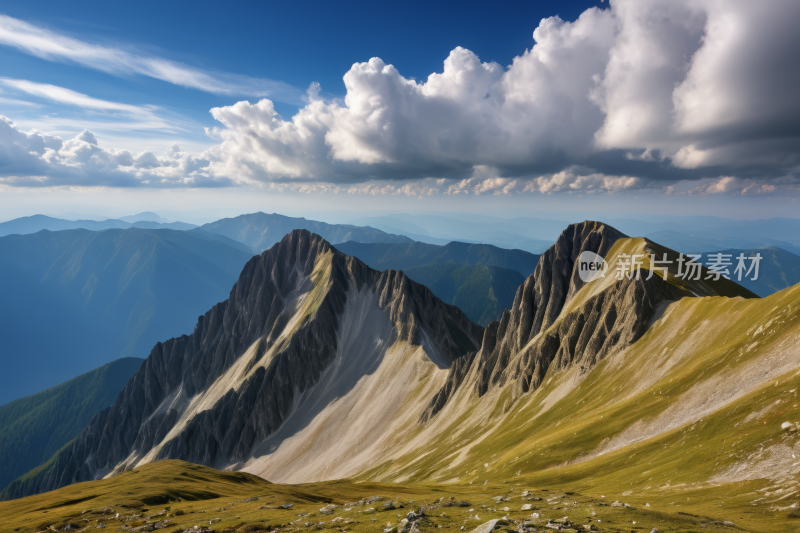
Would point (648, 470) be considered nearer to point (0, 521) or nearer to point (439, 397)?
point (0, 521)

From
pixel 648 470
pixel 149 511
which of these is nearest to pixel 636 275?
pixel 648 470

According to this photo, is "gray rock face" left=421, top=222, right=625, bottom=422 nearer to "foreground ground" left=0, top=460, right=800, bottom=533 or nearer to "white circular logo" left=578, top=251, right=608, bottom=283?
"white circular logo" left=578, top=251, right=608, bottom=283

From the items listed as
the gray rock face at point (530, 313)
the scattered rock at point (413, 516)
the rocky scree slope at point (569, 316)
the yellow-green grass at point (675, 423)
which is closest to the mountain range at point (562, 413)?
the scattered rock at point (413, 516)

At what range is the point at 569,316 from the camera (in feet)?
374

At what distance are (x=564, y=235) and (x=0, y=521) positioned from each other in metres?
170

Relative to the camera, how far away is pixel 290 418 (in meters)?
183

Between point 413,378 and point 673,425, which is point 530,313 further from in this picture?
point 673,425

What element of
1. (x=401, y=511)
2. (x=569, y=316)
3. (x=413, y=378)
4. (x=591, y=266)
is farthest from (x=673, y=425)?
(x=413, y=378)

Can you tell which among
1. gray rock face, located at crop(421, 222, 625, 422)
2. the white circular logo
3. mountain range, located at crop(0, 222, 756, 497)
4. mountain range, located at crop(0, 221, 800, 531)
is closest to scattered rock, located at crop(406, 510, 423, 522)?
mountain range, located at crop(0, 221, 800, 531)

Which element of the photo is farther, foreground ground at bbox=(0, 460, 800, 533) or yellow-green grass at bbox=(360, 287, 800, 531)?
yellow-green grass at bbox=(360, 287, 800, 531)

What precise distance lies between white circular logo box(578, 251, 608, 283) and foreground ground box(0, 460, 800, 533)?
9716 centimetres

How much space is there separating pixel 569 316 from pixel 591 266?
131 feet

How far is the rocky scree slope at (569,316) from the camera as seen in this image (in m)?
99.9

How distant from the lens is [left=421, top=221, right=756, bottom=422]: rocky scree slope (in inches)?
3932
